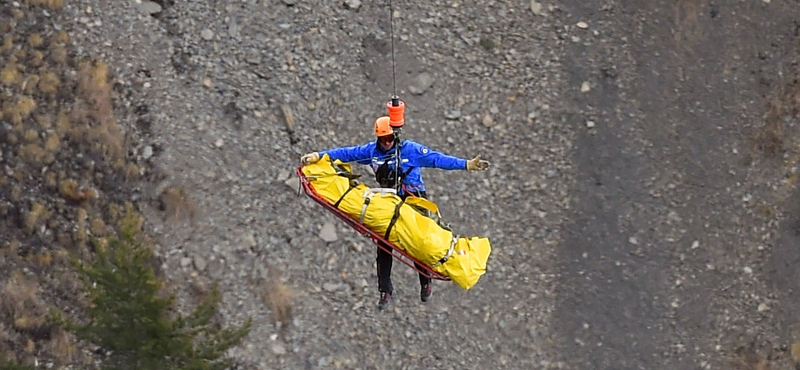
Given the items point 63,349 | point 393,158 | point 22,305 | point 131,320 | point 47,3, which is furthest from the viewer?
point 47,3

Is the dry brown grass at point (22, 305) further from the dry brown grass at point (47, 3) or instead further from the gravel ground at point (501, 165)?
the dry brown grass at point (47, 3)

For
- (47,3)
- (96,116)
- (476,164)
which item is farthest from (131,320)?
(47,3)

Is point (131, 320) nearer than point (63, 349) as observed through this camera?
Yes

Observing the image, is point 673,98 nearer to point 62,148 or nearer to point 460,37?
point 460,37

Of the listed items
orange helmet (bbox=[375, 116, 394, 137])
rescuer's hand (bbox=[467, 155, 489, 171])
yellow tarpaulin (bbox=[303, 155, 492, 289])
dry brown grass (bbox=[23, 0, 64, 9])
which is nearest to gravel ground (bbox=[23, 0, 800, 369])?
dry brown grass (bbox=[23, 0, 64, 9])

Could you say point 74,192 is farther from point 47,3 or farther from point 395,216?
point 395,216

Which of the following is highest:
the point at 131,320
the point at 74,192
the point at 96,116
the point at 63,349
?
the point at 131,320
